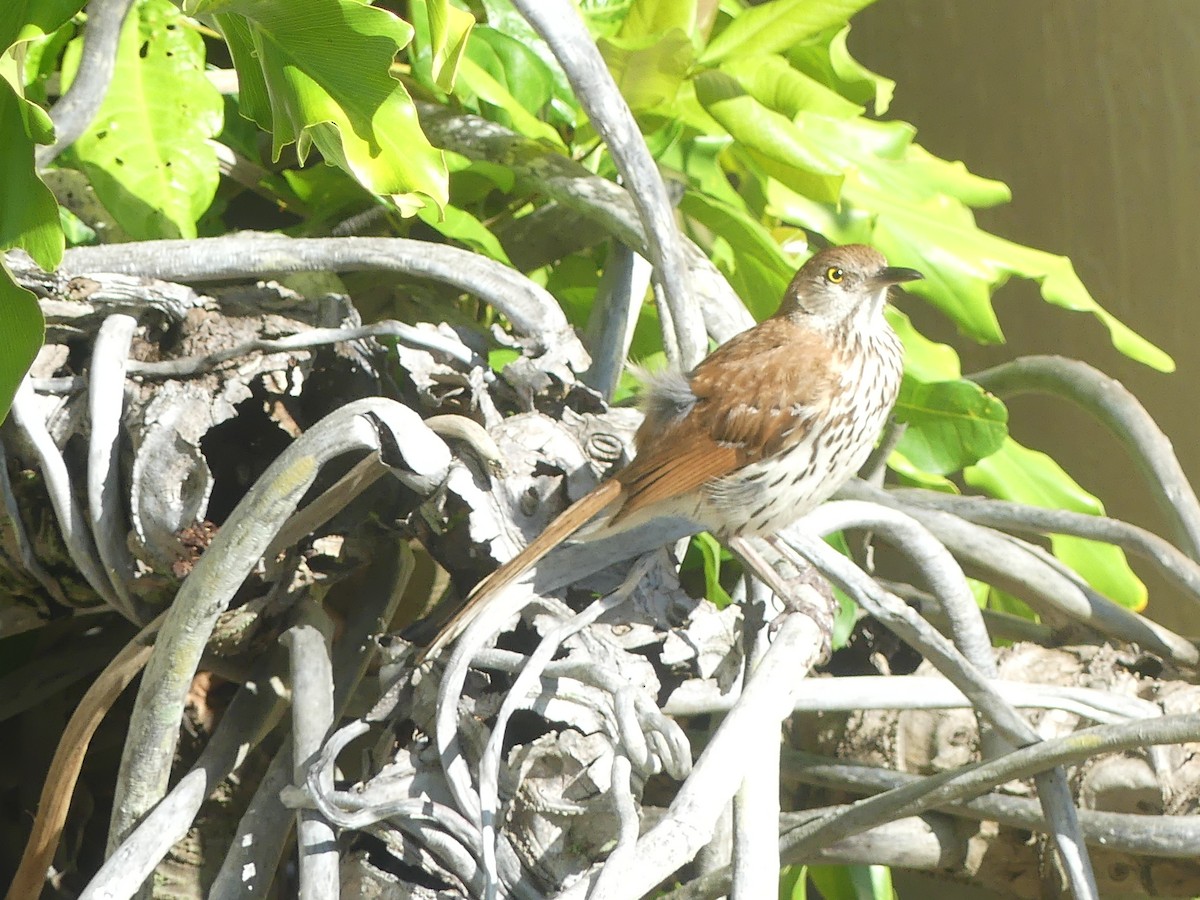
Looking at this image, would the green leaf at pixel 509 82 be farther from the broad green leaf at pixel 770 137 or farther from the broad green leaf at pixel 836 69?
the broad green leaf at pixel 836 69

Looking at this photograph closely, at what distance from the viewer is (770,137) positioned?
4.21ft

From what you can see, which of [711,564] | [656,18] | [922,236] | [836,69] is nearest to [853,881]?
[711,564]

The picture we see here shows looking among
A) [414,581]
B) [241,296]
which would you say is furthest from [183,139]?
[414,581]

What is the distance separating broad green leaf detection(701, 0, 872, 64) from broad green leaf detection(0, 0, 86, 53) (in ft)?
2.46

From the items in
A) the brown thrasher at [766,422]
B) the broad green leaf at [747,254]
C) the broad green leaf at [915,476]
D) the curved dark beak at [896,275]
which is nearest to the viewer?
the brown thrasher at [766,422]

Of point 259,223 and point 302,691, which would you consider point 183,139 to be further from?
point 302,691

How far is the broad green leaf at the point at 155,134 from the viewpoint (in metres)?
1.16

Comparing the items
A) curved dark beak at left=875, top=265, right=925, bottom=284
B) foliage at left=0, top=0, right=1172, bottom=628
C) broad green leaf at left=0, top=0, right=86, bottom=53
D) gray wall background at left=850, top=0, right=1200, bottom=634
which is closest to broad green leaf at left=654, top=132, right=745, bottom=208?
foliage at left=0, top=0, right=1172, bottom=628

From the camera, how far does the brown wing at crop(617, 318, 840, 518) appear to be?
114cm

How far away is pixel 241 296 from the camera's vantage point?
1.10m

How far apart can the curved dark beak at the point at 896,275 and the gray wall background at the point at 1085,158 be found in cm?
100

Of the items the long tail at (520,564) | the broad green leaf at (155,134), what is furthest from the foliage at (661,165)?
the long tail at (520,564)

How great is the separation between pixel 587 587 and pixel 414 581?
487mm

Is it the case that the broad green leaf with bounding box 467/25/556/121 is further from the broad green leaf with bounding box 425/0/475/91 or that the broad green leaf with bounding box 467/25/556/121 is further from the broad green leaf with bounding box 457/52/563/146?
the broad green leaf with bounding box 425/0/475/91
